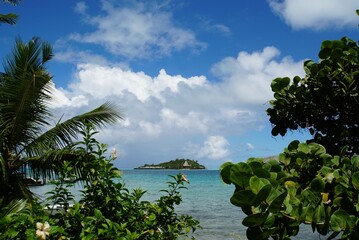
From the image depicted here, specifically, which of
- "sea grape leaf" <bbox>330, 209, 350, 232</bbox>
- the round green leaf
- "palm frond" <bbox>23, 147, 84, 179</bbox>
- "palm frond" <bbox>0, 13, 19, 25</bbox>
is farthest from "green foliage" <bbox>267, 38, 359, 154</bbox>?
"palm frond" <bbox>0, 13, 19, 25</bbox>

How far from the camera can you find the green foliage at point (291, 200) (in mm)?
1181

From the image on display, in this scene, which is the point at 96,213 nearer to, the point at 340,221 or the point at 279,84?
the point at 279,84

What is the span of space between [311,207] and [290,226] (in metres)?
0.11

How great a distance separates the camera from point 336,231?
128 centimetres

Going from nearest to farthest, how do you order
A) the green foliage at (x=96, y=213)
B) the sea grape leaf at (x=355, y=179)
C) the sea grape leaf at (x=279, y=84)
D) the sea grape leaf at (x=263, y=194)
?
the sea grape leaf at (x=263, y=194)
the sea grape leaf at (x=355, y=179)
the sea grape leaf at (x=279, y=84)
the green foliage at (x=96, y=213)

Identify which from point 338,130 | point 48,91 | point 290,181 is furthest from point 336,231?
point 48,91

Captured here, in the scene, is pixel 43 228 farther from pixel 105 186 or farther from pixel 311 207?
pixel 311 207

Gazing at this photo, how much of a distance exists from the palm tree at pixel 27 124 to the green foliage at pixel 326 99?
592 centimetres

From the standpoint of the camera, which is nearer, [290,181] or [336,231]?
[336,231]

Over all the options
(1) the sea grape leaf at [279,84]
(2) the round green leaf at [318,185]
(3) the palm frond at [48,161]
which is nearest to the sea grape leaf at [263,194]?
(2) the round green leaf at [318,185]

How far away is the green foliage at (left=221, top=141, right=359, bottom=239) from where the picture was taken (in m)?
1.18

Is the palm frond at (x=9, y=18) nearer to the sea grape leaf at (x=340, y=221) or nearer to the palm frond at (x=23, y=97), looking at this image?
the palm frond at (x=23, y=97)

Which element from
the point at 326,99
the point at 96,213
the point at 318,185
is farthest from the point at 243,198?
the point at 96,213

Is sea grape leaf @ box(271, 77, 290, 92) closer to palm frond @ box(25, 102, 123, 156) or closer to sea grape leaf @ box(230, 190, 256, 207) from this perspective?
sea grape leaf @ box(230, 190, 256, 207)
